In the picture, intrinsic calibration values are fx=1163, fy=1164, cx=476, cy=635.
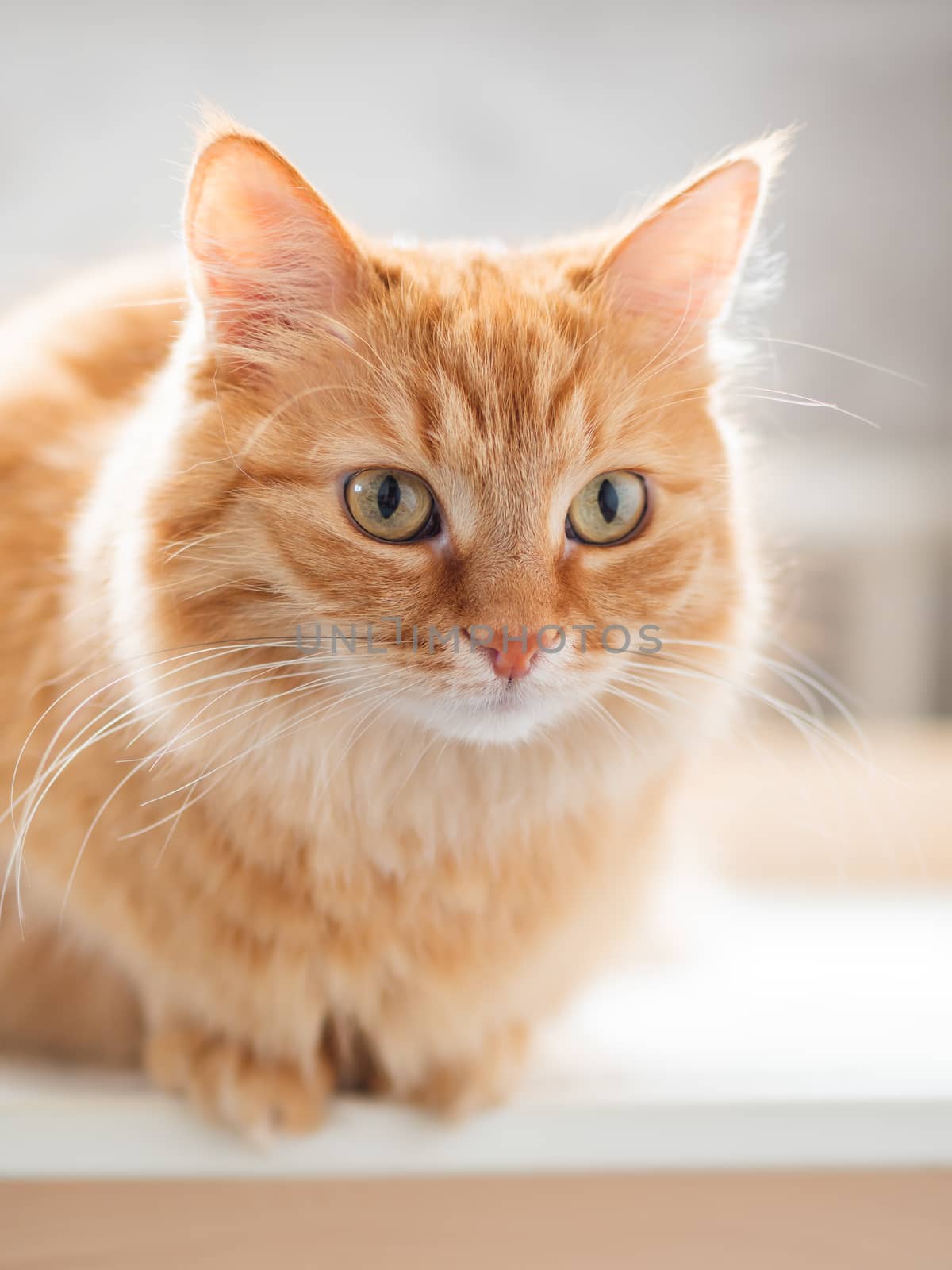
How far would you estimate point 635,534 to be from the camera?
0.85 m

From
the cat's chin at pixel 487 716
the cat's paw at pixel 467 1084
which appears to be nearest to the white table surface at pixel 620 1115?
the cat's paw at pixel 467 1084

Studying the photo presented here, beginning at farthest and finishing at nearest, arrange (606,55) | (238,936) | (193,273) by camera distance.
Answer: (606,55) → (238,936) → (193,273)

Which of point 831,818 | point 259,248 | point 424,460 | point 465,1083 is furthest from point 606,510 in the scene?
point 831,818

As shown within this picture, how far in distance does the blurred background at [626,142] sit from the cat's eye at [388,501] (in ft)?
3.70

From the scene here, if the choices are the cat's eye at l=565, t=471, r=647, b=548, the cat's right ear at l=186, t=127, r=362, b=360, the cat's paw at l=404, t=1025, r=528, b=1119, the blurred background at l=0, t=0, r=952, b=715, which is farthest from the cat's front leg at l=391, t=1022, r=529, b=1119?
the blurred background at l=0, t=0, r=952, b=715

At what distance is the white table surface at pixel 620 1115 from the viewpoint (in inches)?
34.9

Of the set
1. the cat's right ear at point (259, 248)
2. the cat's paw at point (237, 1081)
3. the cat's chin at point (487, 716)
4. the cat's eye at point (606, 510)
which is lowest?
the cat's paw at point (237, 1081)

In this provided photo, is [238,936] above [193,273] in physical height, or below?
below

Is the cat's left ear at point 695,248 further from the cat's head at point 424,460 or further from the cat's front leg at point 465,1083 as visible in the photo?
the cat's front leg at point 465,1083

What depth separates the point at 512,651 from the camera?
0.75 metres

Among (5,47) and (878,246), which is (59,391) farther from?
(878,246)

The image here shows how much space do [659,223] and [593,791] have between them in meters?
0.43

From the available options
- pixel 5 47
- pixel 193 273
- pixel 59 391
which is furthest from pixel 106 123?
pixel 193 273

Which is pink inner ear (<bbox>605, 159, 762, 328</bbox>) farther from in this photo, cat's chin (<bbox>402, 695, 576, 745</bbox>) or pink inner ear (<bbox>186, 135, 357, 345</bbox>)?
cat's chin (<bbox>402, 695, 576, 745</bbox>)
